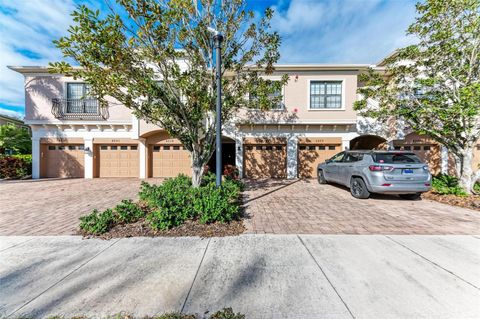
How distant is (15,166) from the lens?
11.5m

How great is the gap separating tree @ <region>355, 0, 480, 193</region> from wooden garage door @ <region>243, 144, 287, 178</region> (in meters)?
5.40

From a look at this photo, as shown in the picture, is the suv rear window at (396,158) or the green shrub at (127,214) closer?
the green shrub at (127,214)

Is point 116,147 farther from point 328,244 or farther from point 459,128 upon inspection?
point 459,128

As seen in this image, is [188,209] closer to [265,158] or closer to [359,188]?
[359,188]

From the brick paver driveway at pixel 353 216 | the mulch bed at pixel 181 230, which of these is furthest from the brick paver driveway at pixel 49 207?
the brick paver driveway at pixel 353 216

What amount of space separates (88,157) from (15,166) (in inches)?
176

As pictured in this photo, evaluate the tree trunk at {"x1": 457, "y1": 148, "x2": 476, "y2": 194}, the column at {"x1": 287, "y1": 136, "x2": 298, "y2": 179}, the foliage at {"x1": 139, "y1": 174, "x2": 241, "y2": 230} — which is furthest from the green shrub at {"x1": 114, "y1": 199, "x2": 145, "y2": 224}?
the tree trunk at {"x1": 457, "y1": 148, "x2": 476, "y2": 194}

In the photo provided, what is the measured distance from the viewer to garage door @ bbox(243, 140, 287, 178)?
1147cm

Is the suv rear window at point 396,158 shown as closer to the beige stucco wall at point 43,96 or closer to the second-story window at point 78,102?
the beige stucco wall at point 43,96

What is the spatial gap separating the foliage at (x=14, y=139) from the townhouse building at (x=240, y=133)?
297cm

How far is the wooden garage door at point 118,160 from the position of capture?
11859 millimetres

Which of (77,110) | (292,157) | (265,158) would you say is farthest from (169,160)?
(292,157)

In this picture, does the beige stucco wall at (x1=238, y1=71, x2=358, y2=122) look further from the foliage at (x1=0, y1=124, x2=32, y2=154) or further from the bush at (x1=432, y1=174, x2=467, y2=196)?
the foliage at (x1=0, y1=124, x2=32, y2=154)

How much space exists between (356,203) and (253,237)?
4155 mm
